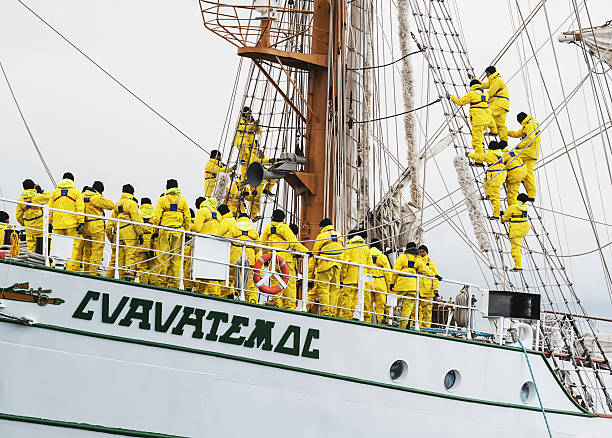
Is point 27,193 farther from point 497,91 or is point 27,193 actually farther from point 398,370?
point 497,91

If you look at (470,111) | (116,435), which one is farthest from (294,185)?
(116,435)

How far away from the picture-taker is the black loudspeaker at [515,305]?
12875 mm

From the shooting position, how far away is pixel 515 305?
42.4ft

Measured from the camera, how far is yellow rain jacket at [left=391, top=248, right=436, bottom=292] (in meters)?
13.4

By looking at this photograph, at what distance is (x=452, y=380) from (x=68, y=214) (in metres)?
5.58

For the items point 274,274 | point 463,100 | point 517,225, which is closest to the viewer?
point 274,274

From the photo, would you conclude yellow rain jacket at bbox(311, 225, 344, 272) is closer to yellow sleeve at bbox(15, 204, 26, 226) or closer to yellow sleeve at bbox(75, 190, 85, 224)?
yellow sleeve at bbox(75, 190, 85, 224)

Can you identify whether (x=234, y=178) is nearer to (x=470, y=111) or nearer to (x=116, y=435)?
(x=470, y=111)

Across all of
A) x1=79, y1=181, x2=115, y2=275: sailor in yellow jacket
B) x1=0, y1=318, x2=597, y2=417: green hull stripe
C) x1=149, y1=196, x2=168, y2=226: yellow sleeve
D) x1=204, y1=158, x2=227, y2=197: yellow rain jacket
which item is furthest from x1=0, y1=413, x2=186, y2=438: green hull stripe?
x1=204, y1=158, x2=227, y2=197: yellow rain jacket

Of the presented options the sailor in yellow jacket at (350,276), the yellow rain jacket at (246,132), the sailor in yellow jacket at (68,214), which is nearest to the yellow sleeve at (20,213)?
the sailor in yellow jacket at (68,214)

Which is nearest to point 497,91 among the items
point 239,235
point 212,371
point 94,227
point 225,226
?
point 239,235

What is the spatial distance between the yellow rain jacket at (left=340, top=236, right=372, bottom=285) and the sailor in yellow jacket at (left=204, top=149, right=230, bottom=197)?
18.7ft

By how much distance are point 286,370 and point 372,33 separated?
→ 26.5 ft

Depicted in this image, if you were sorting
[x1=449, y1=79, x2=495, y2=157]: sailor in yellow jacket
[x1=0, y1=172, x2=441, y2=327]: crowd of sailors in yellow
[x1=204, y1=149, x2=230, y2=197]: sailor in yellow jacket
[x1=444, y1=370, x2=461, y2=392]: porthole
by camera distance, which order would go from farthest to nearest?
[x1=204, y1=149, x2=230, y2=197]: sailor in yellow jacket
[x1=449, y1=79, x2=495, y2=157]: sailor in yellow jacket
[x1=444, y1=370, x2=461, y2=392]: porthole
[x1=0, y1=172, x2=441, y2=327]: crowd of sailors in yellow
